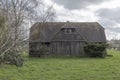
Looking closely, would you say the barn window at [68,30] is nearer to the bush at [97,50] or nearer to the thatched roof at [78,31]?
the thatched roof at [78,31]

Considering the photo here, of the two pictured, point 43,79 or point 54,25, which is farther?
point 54,25

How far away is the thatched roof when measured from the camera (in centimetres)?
4953

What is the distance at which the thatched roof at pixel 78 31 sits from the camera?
49531 mm

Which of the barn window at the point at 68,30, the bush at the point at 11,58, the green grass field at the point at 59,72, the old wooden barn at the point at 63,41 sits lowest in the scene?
the green grass field at the point at 59,72

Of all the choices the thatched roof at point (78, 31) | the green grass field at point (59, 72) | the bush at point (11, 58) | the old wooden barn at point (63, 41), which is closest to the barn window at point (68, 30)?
the old wooden barn at point (63, 41)

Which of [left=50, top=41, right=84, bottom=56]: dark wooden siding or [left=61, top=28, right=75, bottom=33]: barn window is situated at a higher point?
[left=61, top=28, right=75, bottom=33]: barn window

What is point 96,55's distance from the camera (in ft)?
151

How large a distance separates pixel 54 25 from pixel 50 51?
6705 mm

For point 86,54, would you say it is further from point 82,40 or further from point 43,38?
point 43,38

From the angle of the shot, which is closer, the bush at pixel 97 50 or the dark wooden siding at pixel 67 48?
the bush at pixel 97 50

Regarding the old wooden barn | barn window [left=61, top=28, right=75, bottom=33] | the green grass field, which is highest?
barn window [left=61, top=28, right=75, bottom=33]

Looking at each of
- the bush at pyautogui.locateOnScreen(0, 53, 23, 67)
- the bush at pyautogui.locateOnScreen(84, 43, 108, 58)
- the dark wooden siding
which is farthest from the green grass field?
the dark wooden siding

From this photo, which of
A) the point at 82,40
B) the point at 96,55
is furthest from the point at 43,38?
the point at 96,55

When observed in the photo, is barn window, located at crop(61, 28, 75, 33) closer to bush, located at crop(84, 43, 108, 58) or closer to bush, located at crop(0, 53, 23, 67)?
bush, located at crop(84, 43, 108, 58)
